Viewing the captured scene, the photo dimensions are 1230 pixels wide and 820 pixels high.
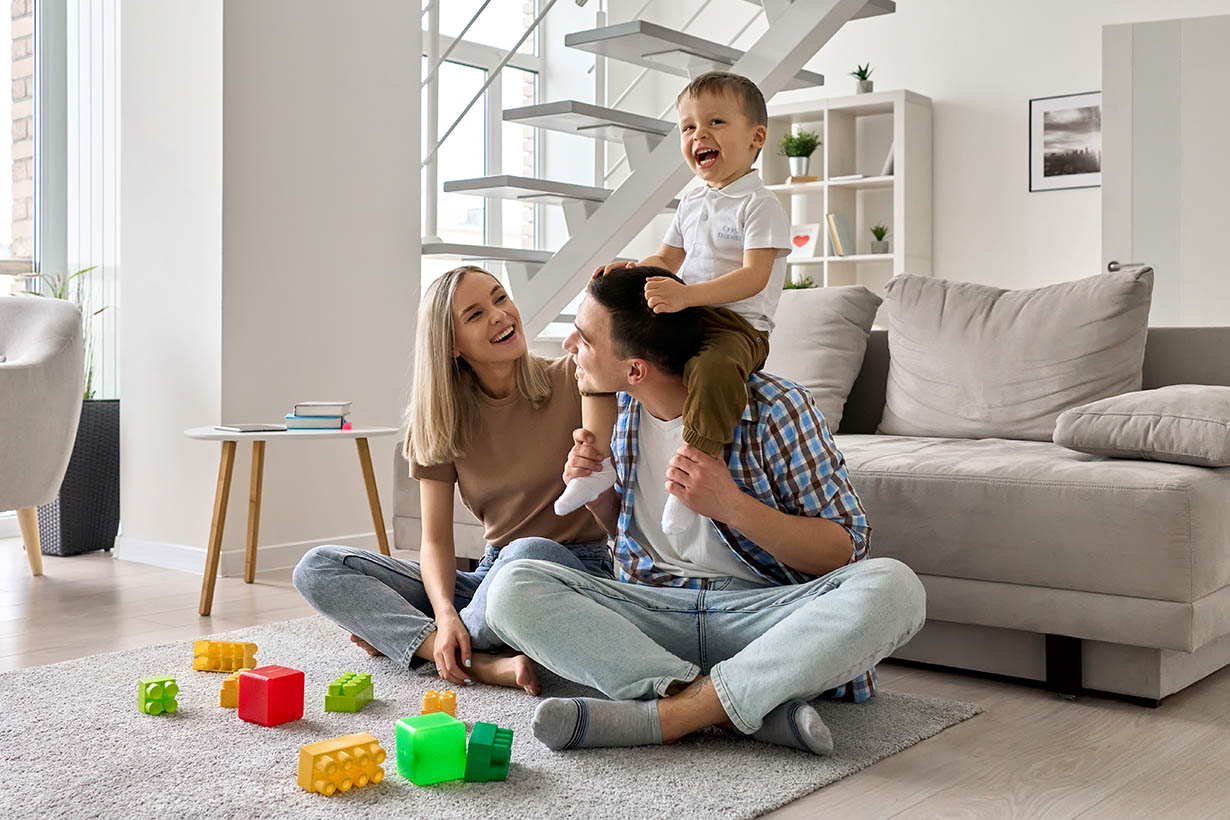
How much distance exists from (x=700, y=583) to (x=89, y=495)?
278 centimetres

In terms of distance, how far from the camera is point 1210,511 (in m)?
2.12

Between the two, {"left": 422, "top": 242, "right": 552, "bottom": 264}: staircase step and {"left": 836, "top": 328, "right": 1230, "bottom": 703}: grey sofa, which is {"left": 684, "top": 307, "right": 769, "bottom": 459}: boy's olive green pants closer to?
{"left": 836, "top": 328, "right": 1230, "bottom": 703}: grey sofa

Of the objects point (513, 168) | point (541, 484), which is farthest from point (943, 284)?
point (513, 168)

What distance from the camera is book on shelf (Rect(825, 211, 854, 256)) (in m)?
5.80

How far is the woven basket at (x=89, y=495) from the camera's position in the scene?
4.02 m

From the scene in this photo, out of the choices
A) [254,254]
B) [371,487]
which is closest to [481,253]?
[254,254]

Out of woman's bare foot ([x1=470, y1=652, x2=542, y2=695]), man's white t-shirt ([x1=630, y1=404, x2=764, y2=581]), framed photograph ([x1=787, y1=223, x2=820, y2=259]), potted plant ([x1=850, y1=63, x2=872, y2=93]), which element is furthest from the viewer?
framed photograph ([x1=787, y1=223, x2=820, y2=259])

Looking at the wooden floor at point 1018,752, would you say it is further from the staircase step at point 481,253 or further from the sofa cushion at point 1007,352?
the staircase step at point 481,253

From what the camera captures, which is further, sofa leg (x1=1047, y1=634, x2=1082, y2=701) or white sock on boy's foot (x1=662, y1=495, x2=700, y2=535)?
sofa leg (x1=1047, y1=634, x2=1082, y2=701)

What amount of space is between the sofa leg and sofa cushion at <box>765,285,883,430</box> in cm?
102

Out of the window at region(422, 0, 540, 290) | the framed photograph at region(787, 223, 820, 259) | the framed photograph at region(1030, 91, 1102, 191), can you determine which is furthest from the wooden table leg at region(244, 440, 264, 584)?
the framed photograph at region(1030, 91, 1102, 191)

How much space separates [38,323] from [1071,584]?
113 inches

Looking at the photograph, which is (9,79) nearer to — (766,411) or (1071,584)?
(766,411)

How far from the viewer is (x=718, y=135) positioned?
231cm
